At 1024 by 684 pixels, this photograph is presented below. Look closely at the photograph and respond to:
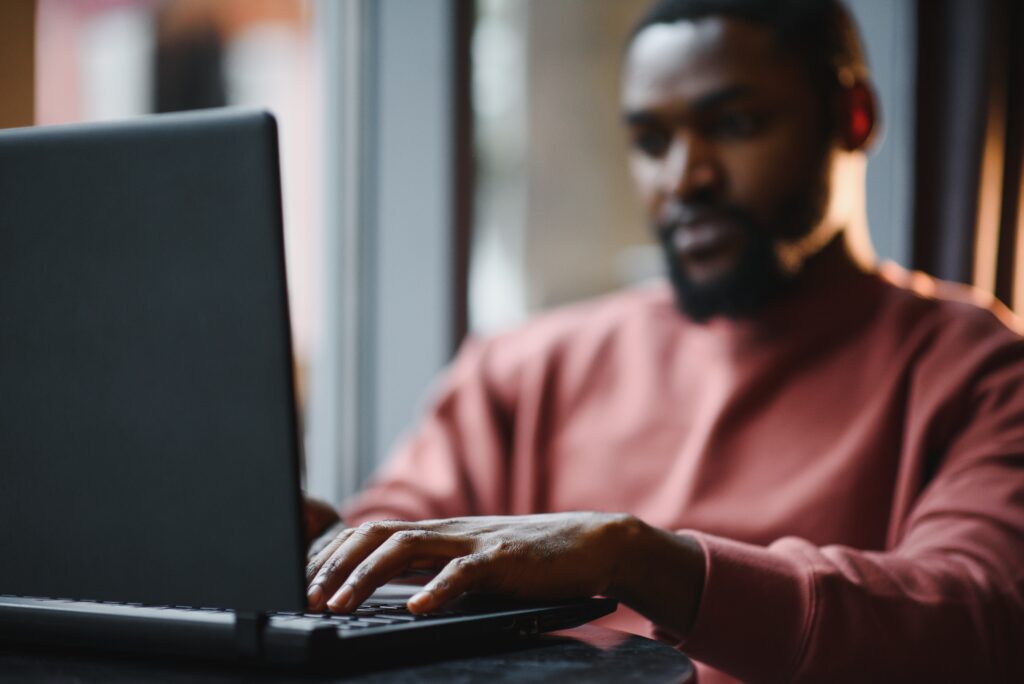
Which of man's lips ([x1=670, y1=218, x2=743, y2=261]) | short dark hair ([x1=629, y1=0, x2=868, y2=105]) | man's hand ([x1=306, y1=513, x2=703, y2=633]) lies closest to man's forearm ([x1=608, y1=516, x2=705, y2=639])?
man's hand ([x1=306, y1=513, x2=703, y2=633])

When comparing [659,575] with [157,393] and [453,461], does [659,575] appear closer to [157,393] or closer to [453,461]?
[157,393]

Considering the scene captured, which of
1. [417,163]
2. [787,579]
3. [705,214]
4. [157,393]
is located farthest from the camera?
[417,163]

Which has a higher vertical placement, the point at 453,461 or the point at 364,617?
the point at 364,617

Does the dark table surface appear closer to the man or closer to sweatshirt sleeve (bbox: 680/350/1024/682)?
sweatshirt sleeve (bbox: 680/350/1024/682)

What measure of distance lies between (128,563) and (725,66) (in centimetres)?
96

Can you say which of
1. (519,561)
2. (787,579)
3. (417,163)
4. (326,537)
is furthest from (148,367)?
(417,163)

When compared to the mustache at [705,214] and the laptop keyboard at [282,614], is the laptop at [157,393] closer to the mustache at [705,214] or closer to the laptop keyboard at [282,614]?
the laptop keyboard at [282,614]

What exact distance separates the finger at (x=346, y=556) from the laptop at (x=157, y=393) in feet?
0.07

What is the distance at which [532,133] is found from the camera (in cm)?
209

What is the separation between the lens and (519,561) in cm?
65

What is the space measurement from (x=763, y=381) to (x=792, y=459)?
11 cm

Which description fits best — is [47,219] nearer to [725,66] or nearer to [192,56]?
[725,66]

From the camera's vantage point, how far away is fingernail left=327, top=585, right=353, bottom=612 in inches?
23.5

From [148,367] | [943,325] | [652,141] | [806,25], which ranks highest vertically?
[806,25]
